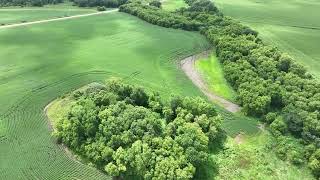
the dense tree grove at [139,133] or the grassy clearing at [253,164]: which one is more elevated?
the dense tree grove at [139,133]

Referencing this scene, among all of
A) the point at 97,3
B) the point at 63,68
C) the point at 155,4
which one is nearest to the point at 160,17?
the point at 155,4

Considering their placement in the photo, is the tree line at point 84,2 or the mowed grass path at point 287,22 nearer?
the mowed grass path at point 287,22

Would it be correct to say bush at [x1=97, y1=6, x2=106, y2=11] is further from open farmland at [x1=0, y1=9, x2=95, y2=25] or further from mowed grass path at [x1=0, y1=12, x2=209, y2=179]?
mowed grass path at [x1=0, y1=12, x2=209, y2=179]

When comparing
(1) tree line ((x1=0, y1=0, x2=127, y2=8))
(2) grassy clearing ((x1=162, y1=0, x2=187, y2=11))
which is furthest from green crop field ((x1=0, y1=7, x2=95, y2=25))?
(2) grassy clearing ((x1=162, y1=0, x2=187, y2=11))

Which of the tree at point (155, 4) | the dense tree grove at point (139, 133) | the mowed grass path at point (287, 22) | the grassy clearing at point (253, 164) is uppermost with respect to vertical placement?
the tree at point (155, 4)

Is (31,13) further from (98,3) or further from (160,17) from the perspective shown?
(160,17)

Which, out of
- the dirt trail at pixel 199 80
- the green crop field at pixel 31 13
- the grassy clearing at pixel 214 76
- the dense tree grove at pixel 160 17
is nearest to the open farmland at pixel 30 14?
the green crop field at pixel 31 13

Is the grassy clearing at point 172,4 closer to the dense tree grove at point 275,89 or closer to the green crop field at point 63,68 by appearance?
the green crop field at point 63,68
